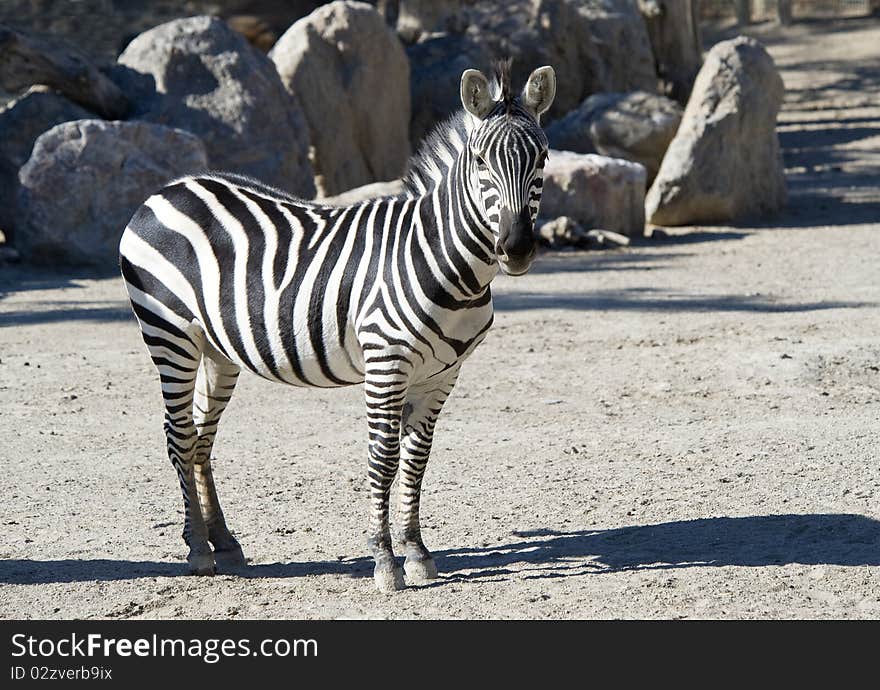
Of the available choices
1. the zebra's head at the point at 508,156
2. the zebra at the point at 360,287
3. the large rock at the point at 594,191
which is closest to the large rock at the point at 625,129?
the large rock at the point at 594,191

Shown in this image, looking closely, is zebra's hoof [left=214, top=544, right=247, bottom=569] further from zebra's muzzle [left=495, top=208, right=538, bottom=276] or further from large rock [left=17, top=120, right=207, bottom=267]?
large rock [left=17, top=120, right=207, bottom=267]

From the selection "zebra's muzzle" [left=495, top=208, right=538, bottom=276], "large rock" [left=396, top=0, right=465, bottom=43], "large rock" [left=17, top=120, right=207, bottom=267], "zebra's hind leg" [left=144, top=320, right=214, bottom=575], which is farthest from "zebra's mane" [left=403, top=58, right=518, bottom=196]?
"large rock" [left=396, top=0, right=465, bottom=43]

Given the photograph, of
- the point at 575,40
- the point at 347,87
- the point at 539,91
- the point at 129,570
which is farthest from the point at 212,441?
the point at 575,40

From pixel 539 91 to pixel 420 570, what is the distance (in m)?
1.95

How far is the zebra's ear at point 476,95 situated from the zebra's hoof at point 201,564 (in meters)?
2.15

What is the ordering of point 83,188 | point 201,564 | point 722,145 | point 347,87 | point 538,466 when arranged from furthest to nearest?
point 347,87 → point 722,145 → point 83,188 → point 538,466 → point 201,564

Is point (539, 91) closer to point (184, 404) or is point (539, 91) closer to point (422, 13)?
point (184, 404)

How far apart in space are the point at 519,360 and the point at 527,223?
4.69 m

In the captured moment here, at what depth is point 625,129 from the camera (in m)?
15.5

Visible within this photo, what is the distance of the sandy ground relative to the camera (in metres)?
5.09

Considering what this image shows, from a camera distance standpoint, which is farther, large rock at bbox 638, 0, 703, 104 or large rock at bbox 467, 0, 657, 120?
large rock at bbox 638, 0, 703, 104

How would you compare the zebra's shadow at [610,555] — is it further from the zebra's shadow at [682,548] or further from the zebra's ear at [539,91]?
the zebra's ear at [539,91]

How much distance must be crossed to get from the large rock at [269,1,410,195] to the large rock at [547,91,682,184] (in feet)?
6.89

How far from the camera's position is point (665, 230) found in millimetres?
14320
